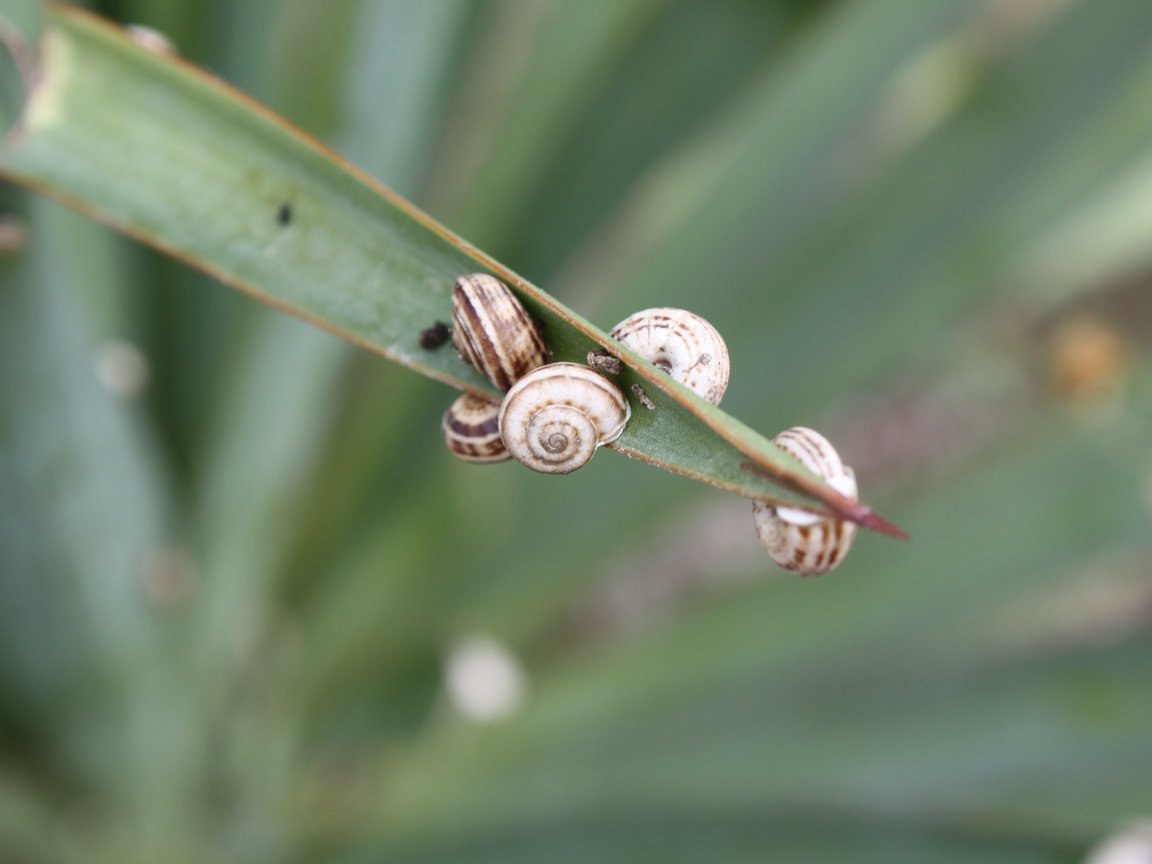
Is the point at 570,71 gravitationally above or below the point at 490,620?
above

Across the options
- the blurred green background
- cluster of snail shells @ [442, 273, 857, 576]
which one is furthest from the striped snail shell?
the blurred green background

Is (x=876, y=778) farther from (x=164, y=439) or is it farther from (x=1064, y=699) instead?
(x=164, y=439)

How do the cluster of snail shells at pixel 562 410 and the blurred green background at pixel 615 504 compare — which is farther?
the blurred green background at pixel 615 504

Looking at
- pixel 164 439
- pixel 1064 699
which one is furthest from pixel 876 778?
pixel 164 439

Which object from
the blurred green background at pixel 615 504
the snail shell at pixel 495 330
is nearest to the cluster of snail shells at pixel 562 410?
the snail shell at pixel 495 330

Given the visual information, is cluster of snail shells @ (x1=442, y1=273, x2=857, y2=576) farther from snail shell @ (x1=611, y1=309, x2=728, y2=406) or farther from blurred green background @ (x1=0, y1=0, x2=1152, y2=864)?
blurred green background @ (x1=0, y1=0, x2=1152, y2=864)

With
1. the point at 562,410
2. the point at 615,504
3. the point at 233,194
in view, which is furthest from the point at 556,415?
the point at 615,504

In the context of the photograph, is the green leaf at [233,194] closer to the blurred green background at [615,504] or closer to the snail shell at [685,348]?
the snail shell at [685,348]
